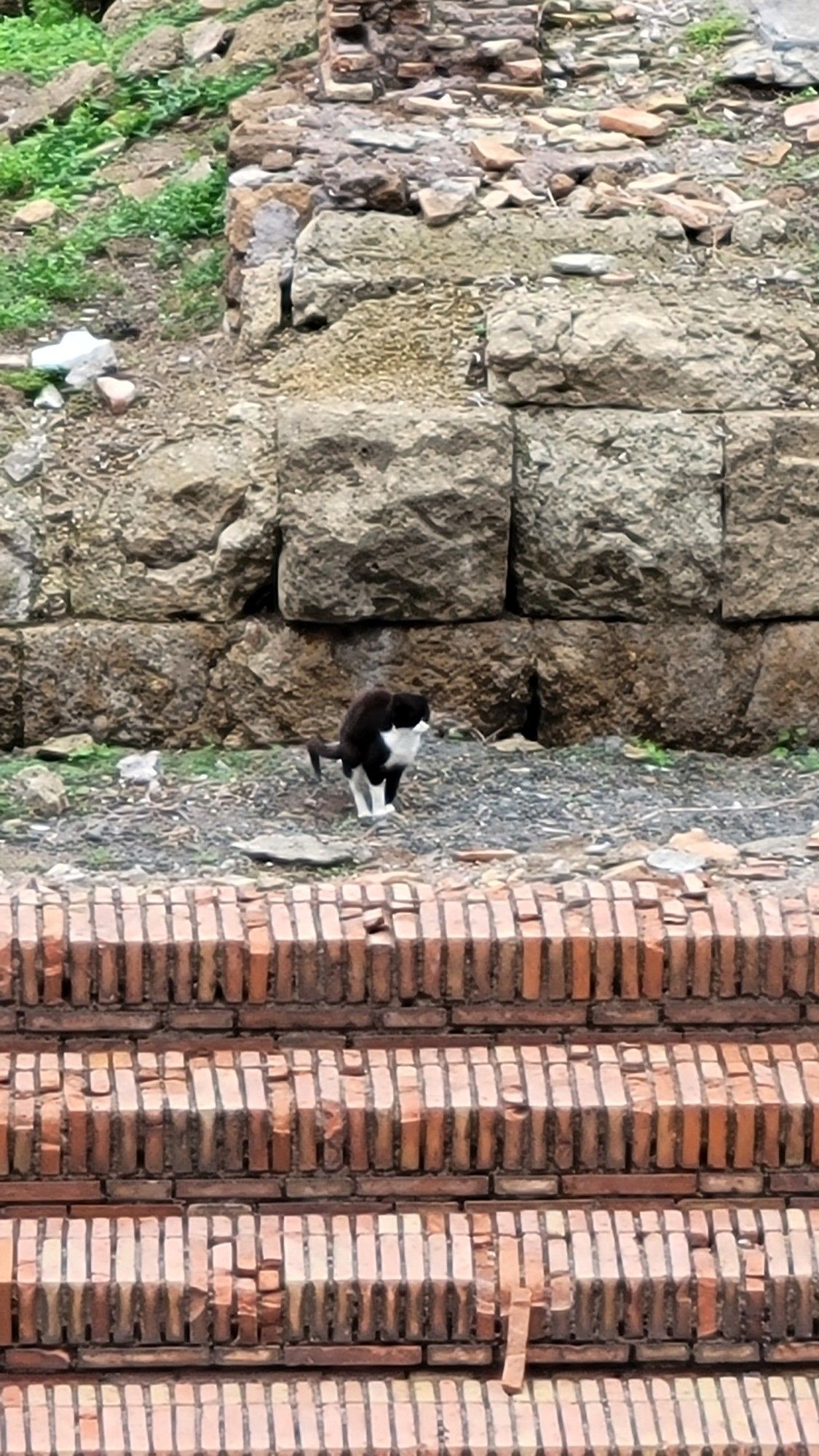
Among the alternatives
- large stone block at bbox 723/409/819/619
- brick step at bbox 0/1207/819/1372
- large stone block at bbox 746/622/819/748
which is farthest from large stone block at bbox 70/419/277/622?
brick step at bbox 0/1207/819/1372

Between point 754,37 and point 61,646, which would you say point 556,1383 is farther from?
point 754,37

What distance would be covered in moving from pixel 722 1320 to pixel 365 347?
4401 mm

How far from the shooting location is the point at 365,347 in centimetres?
1025

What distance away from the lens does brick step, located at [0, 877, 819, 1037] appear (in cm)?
745

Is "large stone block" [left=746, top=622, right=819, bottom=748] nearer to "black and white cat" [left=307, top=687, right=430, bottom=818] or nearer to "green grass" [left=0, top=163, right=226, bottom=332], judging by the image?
"black and white cat" [left=307, top=687, right=430, bottom=818]

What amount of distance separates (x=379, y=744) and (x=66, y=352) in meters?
2.94

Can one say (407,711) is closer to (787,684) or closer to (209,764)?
(209,764)

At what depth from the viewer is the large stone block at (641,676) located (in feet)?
32.8

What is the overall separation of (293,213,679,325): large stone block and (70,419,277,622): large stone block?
2.25 feet

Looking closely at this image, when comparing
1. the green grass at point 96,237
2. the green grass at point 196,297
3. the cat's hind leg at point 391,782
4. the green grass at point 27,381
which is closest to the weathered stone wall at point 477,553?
the green grass at point 27,381

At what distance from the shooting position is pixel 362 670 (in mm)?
9977

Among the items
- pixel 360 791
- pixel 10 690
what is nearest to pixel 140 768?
pixel 10 690

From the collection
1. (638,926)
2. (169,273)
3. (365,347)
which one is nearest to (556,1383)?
(638,926)

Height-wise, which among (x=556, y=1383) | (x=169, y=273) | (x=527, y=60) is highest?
(x=527, y=60)
